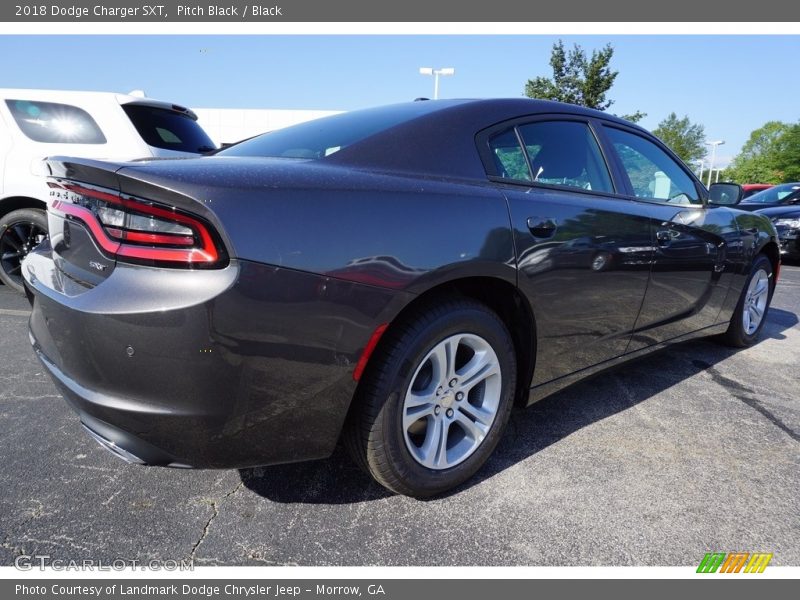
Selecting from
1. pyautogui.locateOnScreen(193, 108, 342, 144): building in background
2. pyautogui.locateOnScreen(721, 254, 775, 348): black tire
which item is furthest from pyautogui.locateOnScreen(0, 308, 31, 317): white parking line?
pyautogui.locateOnScreen(193, 108, 342, 144): building in background

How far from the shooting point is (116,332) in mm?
1416

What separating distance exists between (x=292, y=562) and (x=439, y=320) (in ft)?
2.94

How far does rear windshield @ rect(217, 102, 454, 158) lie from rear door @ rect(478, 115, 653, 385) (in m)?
0.39

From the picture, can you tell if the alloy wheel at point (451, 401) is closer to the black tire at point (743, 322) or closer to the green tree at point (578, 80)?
the black tire at point (743, 322)

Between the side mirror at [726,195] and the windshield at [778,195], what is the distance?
884 cm

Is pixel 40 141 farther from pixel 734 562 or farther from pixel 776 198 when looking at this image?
pixel 776 198

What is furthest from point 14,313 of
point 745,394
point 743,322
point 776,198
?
point 776,198

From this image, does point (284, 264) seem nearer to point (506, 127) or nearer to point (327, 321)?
point (327, 321)

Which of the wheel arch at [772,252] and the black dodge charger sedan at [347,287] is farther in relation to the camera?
the wheel arch at [772,252]

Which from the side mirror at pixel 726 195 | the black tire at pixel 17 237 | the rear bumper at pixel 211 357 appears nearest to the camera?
the rear bumper at pixel 211 357

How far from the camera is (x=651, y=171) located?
3041 mm

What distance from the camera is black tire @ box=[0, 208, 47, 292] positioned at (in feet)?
15.0

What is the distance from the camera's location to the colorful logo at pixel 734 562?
5.55ft

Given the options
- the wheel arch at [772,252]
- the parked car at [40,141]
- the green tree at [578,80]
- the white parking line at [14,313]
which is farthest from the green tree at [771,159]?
the white parking line at [14,313]
